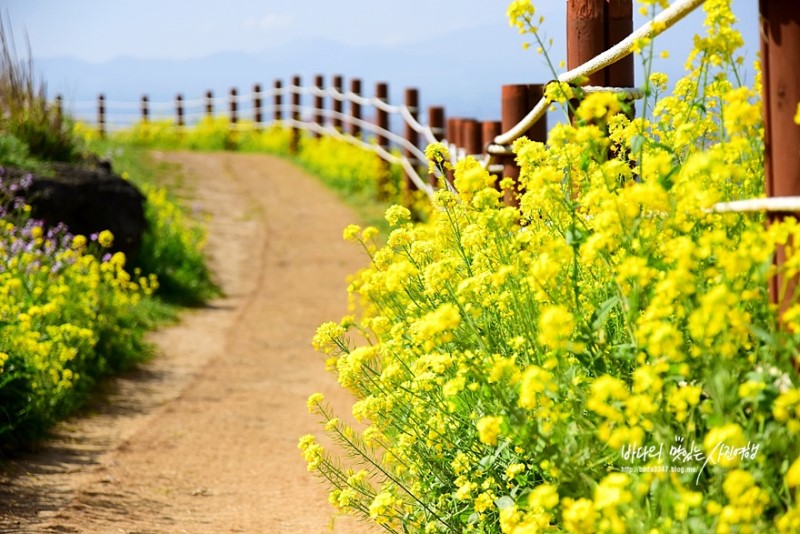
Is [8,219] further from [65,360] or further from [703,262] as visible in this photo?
[703,262]

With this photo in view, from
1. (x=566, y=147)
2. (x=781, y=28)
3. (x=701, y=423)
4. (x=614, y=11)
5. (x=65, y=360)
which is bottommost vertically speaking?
(x=65, y=360)

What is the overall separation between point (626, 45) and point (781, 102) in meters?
0.97

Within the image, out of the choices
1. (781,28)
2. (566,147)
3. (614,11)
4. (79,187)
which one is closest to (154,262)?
(79,187)

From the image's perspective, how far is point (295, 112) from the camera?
1891 cm

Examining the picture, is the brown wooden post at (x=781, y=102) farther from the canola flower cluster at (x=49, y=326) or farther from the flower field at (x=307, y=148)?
the flower field at (x=307, y=148)

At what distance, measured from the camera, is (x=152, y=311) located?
27.1 ft

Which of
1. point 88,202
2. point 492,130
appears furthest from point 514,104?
point 88,202

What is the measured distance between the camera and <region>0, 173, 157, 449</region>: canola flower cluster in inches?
199

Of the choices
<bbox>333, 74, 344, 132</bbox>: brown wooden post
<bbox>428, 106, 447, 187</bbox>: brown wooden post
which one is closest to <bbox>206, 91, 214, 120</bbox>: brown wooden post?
<bbox>333, 74, 344, 132</bbox>: brown wooden post

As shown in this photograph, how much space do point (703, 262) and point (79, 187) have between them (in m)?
6.89

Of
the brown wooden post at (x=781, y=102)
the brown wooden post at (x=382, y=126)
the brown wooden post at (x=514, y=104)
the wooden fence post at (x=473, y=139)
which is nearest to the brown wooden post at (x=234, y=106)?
the brown wooden post at (x=382, y=126)

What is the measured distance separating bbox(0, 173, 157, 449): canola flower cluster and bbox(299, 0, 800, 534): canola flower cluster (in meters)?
2.25

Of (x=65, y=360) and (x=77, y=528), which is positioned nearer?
(x=77, y=528)

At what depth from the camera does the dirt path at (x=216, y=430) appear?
4227mm
